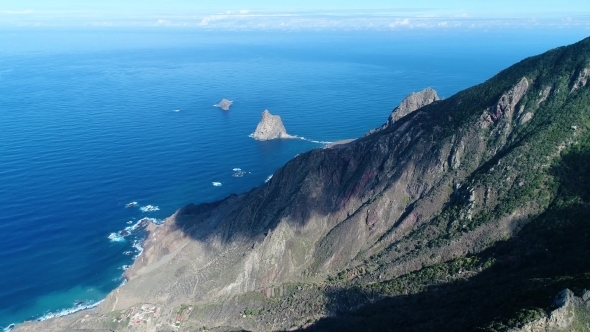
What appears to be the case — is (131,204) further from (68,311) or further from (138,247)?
(68,311)

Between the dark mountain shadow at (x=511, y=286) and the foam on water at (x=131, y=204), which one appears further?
the foam on water at (x=131, y=204)

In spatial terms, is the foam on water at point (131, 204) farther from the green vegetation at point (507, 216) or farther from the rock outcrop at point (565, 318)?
the rock outcrop at point (565, 318)

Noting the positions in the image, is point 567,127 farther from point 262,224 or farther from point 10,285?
point 10,285

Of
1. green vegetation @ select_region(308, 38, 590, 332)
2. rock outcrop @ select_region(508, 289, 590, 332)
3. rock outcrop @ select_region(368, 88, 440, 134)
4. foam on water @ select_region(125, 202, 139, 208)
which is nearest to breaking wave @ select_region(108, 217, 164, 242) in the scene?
foam on water @ select_region(125, 202, 139, 208)

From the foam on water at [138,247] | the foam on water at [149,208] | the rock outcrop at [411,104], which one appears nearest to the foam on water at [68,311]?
the foam on water at [138,247]

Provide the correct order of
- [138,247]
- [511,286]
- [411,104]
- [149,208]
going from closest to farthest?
[511,286], [138,247], [149,208], [411,104]

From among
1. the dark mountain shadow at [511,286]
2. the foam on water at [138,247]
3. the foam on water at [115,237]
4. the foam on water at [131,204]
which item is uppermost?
the dark mountain shadow at [511,286]

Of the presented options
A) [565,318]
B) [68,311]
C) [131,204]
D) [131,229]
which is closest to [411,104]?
[131,204]

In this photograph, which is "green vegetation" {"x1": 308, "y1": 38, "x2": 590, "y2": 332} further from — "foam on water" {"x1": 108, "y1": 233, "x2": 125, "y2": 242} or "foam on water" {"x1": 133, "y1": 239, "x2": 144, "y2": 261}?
"foam on water" {"x1": 108, "y1": 233, "x2": 125, "y2": 242}
